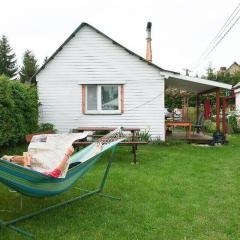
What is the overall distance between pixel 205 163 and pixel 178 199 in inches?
137

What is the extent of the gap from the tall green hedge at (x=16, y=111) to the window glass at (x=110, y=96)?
2.46m

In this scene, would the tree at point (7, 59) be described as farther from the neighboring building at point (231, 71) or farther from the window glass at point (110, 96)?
the window glass at point (110, 96)

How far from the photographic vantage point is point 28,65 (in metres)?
54.7

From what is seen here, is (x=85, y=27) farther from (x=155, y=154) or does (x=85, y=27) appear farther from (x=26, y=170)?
(x=26, y=170)

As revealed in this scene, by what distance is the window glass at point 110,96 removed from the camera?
45.4ft

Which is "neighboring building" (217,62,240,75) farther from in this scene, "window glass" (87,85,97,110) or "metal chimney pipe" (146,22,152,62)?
"window glass" (87,85,97,110)

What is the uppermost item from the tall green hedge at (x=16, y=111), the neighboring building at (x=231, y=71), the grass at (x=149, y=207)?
the neighboring building at (x=231, y=71)

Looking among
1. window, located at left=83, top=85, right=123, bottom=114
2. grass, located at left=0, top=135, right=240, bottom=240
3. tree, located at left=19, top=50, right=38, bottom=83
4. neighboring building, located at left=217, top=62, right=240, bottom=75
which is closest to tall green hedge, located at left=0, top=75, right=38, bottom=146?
window, located at left=83, top=85, right=123, bottom=114

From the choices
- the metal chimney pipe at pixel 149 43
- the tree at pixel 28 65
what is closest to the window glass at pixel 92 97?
the metal chimney pipe at pixel 149 43

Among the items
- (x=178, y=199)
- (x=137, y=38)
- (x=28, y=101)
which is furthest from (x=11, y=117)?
(x=137, y=38)

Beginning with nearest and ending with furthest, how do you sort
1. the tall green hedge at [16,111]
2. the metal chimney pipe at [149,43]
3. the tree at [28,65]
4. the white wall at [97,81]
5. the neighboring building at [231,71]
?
the tall green hedge at [16,111]
the white wall at [97,81]
the metal chimney pipe at [149,43]
the neighboring building at [231,71]
the tree at [28,65]

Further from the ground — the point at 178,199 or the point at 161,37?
the point at 161,37

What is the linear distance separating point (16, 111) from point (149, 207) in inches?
253

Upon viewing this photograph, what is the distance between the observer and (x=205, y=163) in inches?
359
